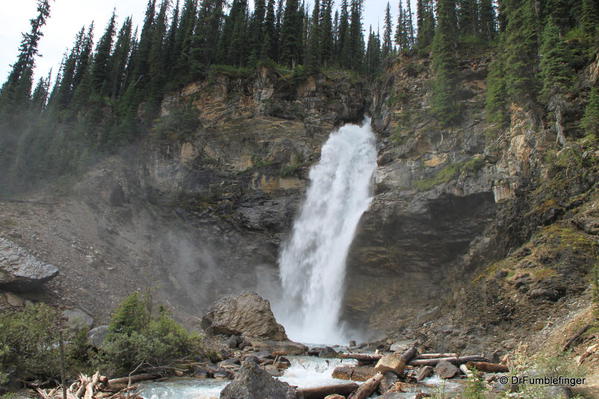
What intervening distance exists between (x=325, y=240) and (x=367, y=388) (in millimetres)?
22721

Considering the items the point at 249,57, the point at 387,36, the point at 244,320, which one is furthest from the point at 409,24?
the point at 244,320

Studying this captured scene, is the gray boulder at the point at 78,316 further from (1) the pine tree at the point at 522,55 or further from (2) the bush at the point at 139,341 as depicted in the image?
(1) the pine tree at the point at 522,55

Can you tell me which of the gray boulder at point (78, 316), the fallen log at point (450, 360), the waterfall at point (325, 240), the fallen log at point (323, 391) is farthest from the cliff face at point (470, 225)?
the gray boulder at point (78, 316)

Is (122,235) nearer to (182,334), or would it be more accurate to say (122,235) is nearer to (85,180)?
(85,180)

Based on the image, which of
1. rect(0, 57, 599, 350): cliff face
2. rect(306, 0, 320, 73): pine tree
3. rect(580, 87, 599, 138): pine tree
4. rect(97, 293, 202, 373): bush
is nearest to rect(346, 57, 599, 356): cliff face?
rect(0, 57, 599, 350): cliff face

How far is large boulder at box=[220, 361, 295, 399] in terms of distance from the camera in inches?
393

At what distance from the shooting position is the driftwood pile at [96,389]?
1143cm

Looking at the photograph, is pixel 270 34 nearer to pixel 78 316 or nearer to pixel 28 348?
pixel 78 316

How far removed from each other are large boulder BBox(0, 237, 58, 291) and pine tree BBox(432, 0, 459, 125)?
28.7 metres

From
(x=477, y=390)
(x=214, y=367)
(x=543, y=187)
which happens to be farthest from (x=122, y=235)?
(x=477, y=390)

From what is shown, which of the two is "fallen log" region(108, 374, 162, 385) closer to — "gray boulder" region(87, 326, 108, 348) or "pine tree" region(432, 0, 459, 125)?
"gray boulder" region(87, 326, 108, 348)

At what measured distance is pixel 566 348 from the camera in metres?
13.1

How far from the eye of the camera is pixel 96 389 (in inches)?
486

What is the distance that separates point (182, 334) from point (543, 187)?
19.5 m
